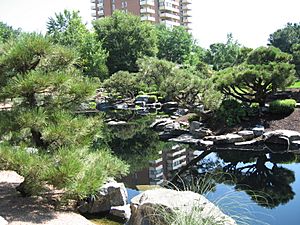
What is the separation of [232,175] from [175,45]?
29.4 metres

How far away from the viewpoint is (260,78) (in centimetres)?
1143

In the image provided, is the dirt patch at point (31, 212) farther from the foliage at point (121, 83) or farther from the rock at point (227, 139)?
the foliage at point (121, 83)

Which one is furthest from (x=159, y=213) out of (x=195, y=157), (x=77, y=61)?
(x=195, y=157)

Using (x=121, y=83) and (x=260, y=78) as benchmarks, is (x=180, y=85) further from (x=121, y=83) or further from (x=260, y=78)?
(x=121, y=83)

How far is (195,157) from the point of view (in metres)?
9.12

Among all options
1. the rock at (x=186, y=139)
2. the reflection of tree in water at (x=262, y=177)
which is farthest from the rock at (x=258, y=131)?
the rock at (x=186, y=139)

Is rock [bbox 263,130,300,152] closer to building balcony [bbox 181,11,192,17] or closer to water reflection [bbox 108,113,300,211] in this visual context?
water reflection [bbox 108,113,300,211]

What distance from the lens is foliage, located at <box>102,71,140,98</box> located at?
20.3m

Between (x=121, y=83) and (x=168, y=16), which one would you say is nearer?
(x=121, y=83)

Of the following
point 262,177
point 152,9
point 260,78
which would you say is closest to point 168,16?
point 152,9

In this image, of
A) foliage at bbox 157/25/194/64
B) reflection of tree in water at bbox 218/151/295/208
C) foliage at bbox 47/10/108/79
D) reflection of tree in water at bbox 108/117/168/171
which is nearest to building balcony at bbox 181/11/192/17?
foliage at bbox 157/25/194/64

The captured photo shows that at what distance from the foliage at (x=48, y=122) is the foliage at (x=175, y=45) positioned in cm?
3095

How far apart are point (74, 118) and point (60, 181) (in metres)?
0.90

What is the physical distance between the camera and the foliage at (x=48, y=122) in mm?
3990
